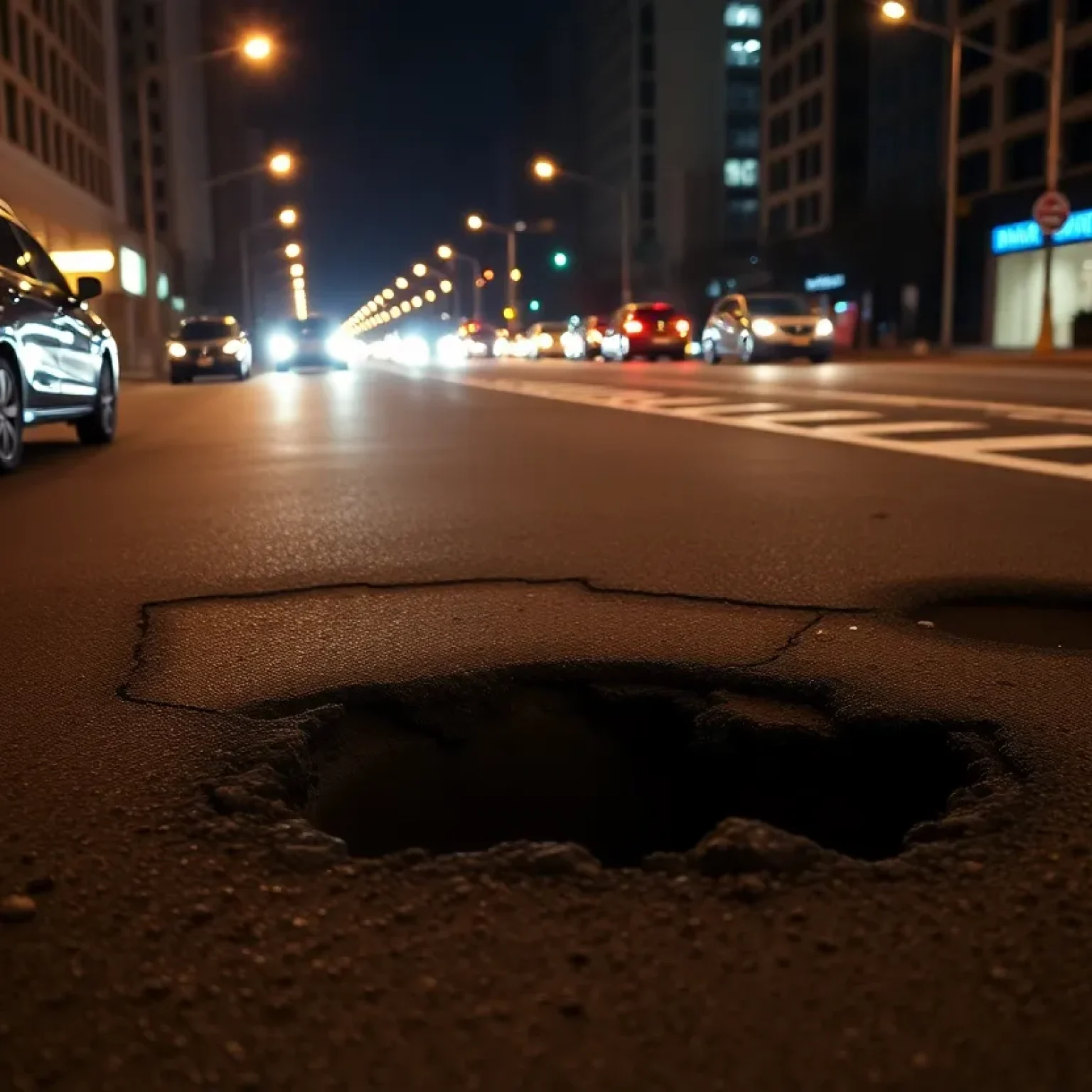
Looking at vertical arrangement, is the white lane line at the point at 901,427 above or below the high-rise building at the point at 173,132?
below

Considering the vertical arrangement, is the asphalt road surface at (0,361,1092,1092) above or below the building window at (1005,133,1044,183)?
below

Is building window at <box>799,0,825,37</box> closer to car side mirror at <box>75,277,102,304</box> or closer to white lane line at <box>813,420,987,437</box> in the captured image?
white lane line at <box>813,420,987,437</box>

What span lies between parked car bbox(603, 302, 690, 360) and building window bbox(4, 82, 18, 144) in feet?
73.0

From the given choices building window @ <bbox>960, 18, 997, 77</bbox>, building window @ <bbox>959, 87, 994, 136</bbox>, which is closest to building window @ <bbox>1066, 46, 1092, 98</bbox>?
building window @ <bbox>960, 18, 997, 77</bbox>

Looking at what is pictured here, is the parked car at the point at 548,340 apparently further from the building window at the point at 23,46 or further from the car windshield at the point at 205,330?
the car windshield at the point at 205,330

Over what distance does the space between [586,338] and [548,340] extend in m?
9.60

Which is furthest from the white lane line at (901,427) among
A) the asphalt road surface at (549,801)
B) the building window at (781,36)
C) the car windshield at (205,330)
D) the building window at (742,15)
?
the building window at (742,15)

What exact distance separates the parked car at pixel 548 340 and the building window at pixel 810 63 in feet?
75.6

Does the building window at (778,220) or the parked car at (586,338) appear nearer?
the parked car at (586,338)

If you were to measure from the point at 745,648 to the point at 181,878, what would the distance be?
1995 millimetres

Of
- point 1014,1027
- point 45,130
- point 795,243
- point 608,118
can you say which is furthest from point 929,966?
point 608,118

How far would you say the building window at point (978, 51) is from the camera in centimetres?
5447

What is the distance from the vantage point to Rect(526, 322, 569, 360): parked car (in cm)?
6038

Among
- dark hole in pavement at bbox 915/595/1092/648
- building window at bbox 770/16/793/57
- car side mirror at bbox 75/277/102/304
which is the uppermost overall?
building window at bbox 770/16/793/57
